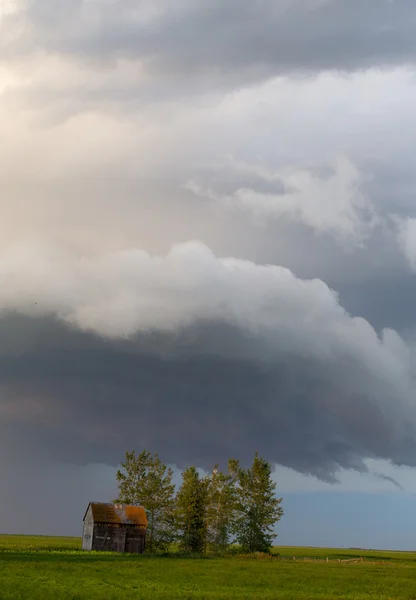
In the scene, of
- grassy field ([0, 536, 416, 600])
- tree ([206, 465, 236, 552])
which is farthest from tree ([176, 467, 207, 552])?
grassy field ([0, 536, 416, 600])

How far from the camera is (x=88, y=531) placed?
346ft

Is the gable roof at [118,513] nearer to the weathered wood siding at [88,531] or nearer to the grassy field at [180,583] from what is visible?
the weathered wood siding at [88,531]

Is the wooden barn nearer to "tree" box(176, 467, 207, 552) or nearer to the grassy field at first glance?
"tree" box(176, 467, 207, 552)

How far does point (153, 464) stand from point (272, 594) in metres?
64.8

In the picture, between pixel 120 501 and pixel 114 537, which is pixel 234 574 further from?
pixel 120 501

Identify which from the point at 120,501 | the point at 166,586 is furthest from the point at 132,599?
the point at 120,501

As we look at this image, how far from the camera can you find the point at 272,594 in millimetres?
47969

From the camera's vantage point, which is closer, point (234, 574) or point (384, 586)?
point (384, 586)

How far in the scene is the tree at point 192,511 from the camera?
105 meters

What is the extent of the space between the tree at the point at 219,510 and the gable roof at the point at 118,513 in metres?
9.92

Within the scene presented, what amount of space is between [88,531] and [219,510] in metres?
19.7

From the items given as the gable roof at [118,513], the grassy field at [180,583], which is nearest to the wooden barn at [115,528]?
the gable roof at [118,513]

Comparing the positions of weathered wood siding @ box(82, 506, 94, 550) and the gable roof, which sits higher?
the gable roof

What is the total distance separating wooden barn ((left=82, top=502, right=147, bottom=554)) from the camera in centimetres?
10331
